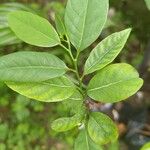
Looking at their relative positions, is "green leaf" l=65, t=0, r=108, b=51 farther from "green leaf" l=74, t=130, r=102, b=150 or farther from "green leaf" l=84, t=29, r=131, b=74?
"green leaf" l=74, t=130, r=102, b=150

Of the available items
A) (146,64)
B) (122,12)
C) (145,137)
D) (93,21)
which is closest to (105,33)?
(146,64)

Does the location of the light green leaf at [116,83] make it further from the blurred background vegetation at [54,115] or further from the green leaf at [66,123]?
the blurred background vegetation at [54,115]

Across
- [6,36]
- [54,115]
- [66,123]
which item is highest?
[66,123]

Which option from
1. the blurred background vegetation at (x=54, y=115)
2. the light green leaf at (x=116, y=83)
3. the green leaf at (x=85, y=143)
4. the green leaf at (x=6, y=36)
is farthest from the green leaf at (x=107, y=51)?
the blurred background vegetation at (x=54, y=115)

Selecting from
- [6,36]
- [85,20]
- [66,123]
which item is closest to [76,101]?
[66,123]

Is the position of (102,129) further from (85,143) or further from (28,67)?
(28,67)

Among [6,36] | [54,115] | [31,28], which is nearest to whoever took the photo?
[31,28]

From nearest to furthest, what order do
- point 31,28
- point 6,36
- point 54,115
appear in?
point 31,28 → point 6,36 → point 54,115

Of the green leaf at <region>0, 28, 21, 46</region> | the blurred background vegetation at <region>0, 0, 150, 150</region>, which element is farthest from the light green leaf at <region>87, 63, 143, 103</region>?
the blurred background vegetation at <region>0, 0, 150, 150</region>
